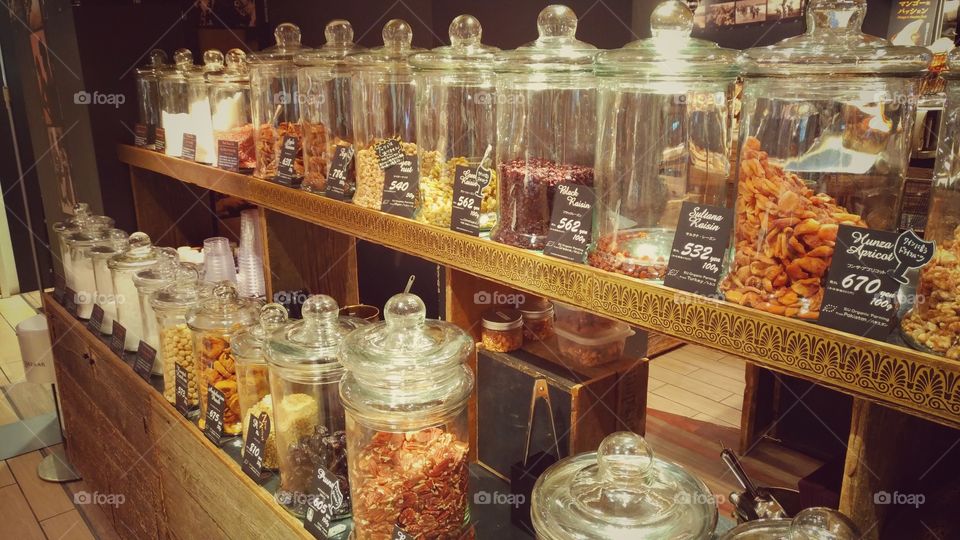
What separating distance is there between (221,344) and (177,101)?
1116 millimetres

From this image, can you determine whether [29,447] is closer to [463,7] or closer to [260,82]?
[260,82]

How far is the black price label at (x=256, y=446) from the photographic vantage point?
4.69 feet

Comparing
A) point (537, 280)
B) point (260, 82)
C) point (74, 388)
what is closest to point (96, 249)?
point (74, 388)

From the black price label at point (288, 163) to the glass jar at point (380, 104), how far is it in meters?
0.25

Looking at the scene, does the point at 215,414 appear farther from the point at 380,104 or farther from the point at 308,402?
the point at 380,104

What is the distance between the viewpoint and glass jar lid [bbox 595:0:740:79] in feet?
2.87

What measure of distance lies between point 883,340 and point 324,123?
52.2 inches

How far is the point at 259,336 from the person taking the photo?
1493mm

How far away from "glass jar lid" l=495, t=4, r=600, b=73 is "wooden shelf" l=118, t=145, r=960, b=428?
0.93 feet

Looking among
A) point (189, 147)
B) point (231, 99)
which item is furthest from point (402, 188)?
point (189, 147)

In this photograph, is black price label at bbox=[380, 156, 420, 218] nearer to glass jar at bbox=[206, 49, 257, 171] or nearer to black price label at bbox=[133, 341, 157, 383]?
glass jar at bbox=[206, 49, 257, 171]

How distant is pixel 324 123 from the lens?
1.67 meters

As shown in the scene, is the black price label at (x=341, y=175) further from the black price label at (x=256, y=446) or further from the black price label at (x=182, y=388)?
the black price label at (x=182, y=388)

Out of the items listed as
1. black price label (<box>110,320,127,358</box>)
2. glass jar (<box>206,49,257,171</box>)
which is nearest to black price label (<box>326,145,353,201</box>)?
glass jar (<box>206,49,257,171</box>)
